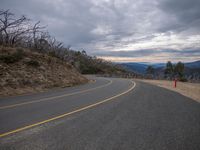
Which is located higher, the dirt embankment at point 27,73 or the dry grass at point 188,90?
the dirt embankment at point 27,73

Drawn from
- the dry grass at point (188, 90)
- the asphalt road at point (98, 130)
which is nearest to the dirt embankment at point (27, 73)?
the asphalt road at point (98, 130)

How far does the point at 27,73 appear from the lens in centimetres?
1678

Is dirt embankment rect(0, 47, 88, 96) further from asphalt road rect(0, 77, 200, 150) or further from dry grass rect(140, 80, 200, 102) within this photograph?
dry grass rect(140, 80, 200, 102)

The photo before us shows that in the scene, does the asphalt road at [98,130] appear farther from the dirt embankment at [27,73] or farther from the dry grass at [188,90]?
the dirt embankment at [27,73]

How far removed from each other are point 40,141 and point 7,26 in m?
22.4

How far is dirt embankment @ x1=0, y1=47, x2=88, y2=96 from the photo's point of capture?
555 inches

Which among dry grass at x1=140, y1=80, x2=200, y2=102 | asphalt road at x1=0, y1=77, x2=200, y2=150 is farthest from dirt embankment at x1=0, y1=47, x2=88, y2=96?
dry grass at x1=140, y1=80, x2=200, y2=102

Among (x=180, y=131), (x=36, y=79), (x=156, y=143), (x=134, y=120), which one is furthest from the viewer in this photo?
(x=36, y=79)

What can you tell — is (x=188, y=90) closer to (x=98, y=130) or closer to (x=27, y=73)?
(x=98, y=130)

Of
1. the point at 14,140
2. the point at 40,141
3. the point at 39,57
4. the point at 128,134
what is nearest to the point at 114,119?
the point at 128,134

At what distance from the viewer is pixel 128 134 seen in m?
4.60

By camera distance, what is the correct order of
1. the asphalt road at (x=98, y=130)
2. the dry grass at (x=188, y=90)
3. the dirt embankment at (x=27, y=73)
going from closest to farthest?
1. the asphalt road at (x=98, y=130)
2. the dry grass at (x=188, y=90)
3. the dirt embankment at (x=27, y=73)

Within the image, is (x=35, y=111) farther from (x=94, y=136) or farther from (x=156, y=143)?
(x=156, y=143)

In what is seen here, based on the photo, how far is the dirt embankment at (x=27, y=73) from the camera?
1411 cm
